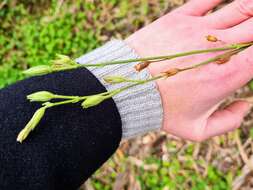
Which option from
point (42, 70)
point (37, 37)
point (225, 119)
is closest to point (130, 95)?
point (225, 119)

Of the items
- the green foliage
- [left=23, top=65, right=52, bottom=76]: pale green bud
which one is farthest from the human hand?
the green foliage

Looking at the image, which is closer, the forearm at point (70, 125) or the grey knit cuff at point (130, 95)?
the forearm at point (70, 125)

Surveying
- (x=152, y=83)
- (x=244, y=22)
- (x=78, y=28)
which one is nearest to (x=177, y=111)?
(x=152, y=83)

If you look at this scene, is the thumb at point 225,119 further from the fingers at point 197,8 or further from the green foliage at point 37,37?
the green foliage at point 37,37

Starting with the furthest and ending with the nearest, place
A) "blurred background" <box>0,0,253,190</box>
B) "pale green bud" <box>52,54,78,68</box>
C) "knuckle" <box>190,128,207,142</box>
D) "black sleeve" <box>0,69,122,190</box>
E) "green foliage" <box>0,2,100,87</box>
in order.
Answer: "green foliage" <box>0,2,100,87</box> < "blurred background" <box>0,0,253,190</box> < "knuckle" <box>190,128,207,142</box> < "black sleeve" <box>0,69,122,190</box> < "pale green bud" <box>52,54,78,68</box>

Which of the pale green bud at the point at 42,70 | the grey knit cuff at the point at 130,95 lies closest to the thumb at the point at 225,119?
the grey knit cuff at the point at 130,95

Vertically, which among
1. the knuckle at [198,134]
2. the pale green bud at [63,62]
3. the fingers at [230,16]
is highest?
the pale green bud at [63,62]

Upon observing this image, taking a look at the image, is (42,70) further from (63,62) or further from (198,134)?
(198,134)

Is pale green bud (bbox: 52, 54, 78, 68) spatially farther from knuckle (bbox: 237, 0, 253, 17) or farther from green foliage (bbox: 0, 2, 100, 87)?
green foliage (bbox: 0, 2, 100, 87)

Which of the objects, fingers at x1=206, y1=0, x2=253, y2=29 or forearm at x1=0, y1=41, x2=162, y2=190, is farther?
fingers at x1=206, y1=0, x2=253, y2=29
